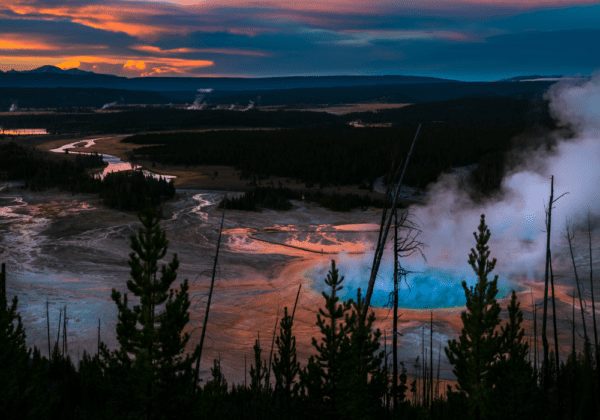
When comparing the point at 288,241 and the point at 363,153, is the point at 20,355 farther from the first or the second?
the point at 363,153

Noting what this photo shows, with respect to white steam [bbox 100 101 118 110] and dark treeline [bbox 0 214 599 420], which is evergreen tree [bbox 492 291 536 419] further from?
white steam [bbox 100 101 118 110]

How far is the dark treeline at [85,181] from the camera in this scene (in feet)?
99.5

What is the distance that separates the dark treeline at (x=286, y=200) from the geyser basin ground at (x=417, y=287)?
9921mm

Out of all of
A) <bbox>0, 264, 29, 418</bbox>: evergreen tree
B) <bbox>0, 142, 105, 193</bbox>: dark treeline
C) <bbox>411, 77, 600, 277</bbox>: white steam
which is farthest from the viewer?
<bbox>0, 142, 105, 193</bbox>: dark treeline

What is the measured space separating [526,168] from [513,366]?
2746cm

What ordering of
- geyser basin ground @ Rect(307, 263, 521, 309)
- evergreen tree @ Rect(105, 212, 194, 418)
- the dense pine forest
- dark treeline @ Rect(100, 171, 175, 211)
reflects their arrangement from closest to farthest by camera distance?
evergreen tree @ Rect(105, 212, 194, 418), geyser basin ground @ Rect(307, 263, 521, 309), dark treeline @ Rect(100, 171, 175, 211), the dense pine forest

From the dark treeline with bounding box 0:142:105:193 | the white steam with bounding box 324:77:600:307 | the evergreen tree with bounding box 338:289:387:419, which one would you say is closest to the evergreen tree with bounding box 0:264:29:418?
the evergreen tree with bounding box 338:289:387:419

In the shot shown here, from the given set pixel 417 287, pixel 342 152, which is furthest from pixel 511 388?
pixel 342 152

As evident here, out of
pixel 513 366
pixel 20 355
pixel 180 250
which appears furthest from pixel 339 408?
pixel 180 250

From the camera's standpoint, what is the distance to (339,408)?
8430 mm

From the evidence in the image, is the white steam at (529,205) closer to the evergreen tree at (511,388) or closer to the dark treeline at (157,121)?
the evergreen tree at (511,388)

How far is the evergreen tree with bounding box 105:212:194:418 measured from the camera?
23.7ft

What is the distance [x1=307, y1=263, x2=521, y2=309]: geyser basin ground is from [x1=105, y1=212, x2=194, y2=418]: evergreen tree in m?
10.2

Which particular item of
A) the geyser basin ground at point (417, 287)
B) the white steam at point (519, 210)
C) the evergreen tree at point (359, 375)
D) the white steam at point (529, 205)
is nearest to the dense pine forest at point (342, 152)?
the white steam at point (519, 210)
